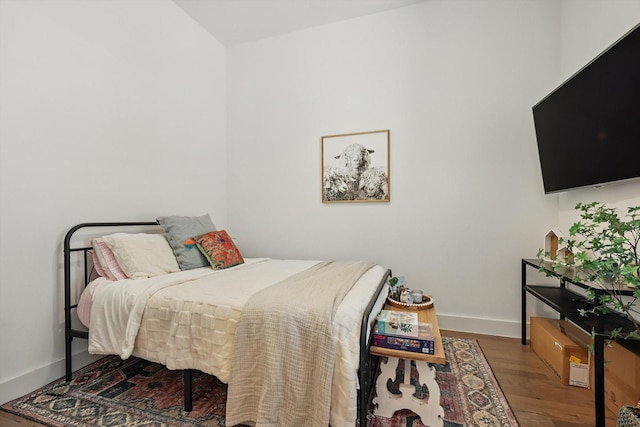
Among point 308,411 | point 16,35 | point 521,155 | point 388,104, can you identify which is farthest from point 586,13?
point 16,35

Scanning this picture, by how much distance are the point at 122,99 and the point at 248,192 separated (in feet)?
4.92

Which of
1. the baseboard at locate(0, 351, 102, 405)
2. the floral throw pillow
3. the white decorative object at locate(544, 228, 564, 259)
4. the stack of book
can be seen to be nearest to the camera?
the stack of book

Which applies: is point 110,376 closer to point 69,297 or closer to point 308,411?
point 69,297

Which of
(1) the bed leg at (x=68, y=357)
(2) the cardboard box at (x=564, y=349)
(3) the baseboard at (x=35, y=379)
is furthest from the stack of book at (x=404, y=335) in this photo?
(3) the baseboard at (x=35, y=379)

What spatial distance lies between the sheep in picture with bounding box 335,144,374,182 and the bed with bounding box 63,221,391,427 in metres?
1.23

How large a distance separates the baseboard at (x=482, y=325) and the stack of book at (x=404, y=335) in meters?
1.26

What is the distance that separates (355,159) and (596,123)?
181 cm

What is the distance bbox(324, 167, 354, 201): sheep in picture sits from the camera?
3088 mm

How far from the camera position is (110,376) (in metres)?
1.98

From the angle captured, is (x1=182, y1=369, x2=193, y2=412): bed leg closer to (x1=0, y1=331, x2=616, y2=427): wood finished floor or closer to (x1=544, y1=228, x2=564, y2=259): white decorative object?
(x1=0, y1=331, x2=616, y2=427): wood finished floor

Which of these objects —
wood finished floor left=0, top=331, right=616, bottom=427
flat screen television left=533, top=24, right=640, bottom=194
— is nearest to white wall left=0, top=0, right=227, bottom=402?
wood finished floor left=0, top=331, right=616, bottom=427

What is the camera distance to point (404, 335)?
1481mm

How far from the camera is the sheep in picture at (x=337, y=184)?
3.09m

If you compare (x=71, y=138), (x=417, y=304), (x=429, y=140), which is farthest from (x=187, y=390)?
(x=429, y=140)
